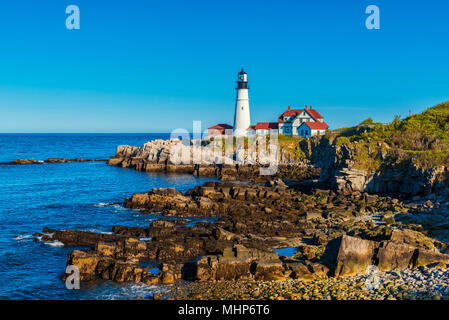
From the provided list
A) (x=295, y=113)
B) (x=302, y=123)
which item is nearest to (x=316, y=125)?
(x=302, y=123)

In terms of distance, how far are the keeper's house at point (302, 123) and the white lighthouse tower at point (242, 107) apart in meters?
8.52

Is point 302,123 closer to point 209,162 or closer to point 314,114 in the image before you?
point 314,114

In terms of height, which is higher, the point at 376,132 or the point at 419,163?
the point at 376,132

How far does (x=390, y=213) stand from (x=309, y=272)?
1439 cm

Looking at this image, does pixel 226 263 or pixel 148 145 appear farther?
pixel 148 145

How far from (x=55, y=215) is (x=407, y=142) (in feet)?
121

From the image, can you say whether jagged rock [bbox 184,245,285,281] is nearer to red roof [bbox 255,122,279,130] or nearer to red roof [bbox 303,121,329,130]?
red roof [bbox 303,121,329,130]

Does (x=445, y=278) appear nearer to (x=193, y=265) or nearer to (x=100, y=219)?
(x=193, y=265)

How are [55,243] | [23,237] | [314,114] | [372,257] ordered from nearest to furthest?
1. [372,257]
2. [55,243]
3. [23,237]
4. [314,114]

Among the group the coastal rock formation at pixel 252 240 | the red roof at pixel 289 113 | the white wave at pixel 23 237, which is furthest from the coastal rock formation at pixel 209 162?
the white wave at pixel 23 237

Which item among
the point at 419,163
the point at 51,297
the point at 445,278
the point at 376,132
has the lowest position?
the point at 51,297

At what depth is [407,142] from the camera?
41.0 m
